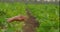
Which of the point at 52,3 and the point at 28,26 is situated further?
the point at 52,3

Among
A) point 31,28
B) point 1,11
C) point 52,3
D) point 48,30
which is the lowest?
point 31,28

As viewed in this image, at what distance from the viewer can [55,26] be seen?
2729 mm

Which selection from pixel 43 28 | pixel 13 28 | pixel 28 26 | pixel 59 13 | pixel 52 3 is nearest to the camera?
pixel 28 26

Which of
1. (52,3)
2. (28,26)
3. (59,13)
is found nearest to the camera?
(28,26)

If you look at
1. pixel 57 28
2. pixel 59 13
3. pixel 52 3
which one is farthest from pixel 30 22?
pixel 52 3

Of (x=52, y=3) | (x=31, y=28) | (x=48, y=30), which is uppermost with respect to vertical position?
(x=52, y=3)

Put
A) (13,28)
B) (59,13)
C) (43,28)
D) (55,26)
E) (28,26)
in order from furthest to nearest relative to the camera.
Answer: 1. (59,13)
2. (55,26)
3. (43,28)
4. (13,28)
5. (28,26)

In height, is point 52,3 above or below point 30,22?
above

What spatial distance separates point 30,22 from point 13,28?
511 millimetres

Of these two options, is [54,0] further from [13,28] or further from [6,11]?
[13,28]

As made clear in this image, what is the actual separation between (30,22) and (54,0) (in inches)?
121

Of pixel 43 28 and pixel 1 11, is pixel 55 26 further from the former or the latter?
pixel 1 11

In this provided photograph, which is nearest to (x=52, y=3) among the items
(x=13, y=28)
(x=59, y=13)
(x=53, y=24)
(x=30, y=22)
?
(x=59, y=13)

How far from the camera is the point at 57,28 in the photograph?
2656mm
